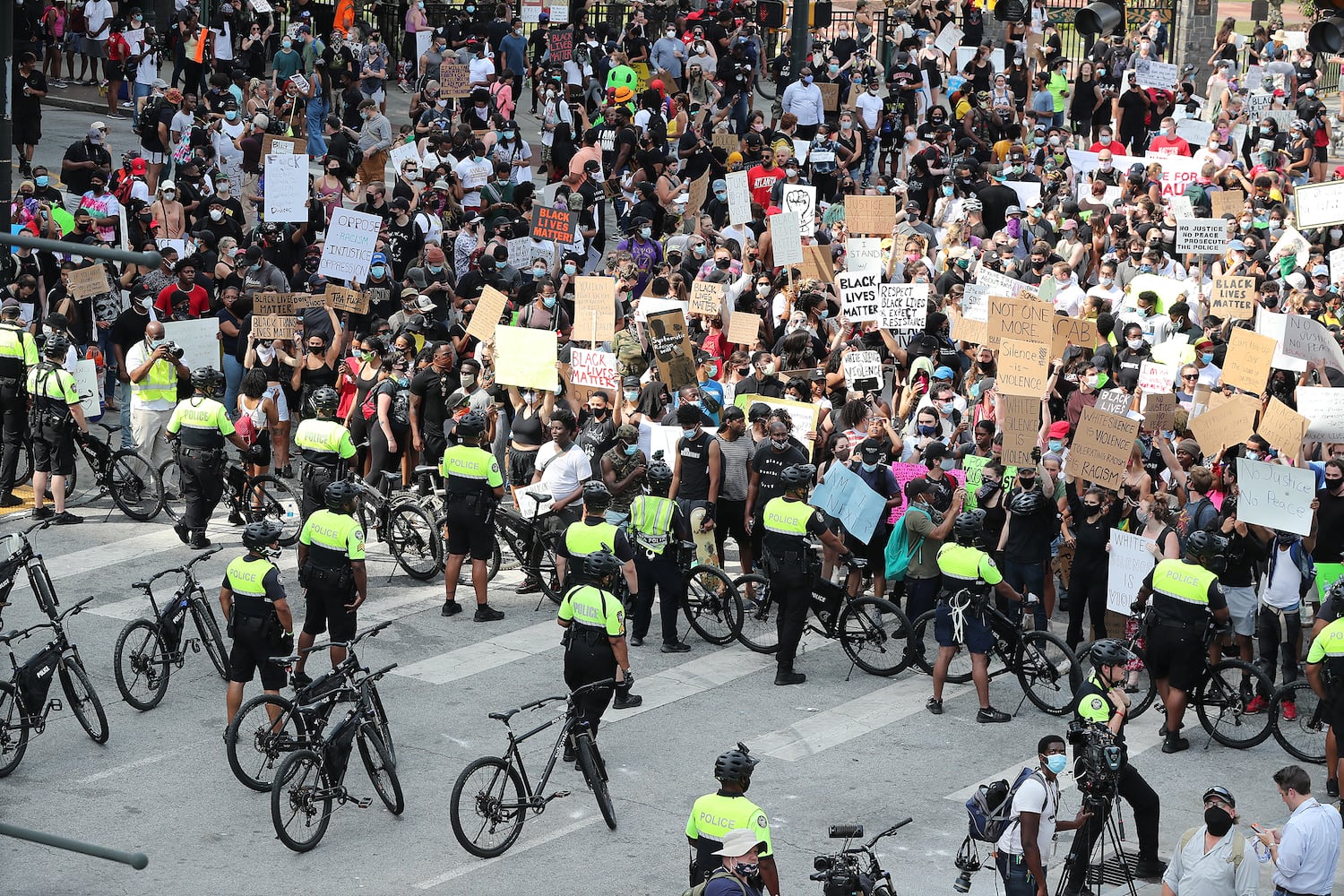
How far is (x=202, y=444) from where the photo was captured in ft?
52.8

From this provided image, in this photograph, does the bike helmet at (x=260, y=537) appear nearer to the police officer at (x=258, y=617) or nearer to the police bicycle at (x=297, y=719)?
the police officer at (x=258, y=617)

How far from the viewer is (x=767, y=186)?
24.2 m

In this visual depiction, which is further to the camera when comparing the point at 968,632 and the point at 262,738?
the point at 968,632

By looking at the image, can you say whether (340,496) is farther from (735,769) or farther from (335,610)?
(735,769)

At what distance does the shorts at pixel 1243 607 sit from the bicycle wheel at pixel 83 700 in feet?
26.6

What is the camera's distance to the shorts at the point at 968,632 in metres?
13.3

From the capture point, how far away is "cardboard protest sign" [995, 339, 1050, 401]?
15719 mm

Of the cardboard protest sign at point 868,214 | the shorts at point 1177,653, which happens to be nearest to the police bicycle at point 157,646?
the shorts at point 1177,653

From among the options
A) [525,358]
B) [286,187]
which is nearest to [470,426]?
[525,358]

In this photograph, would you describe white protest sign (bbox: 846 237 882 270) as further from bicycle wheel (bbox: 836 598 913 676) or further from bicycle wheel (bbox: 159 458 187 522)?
bicycle wheel (bbox: 159 458 187 522)

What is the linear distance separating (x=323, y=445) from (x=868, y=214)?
8.24 metres

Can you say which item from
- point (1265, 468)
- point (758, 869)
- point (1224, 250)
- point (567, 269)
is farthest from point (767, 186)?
point (758, 869)

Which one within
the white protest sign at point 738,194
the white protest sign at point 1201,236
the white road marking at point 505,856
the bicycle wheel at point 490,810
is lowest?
the white road marking at point 505,856

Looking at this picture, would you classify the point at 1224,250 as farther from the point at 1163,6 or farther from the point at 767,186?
the point at 1163,6
